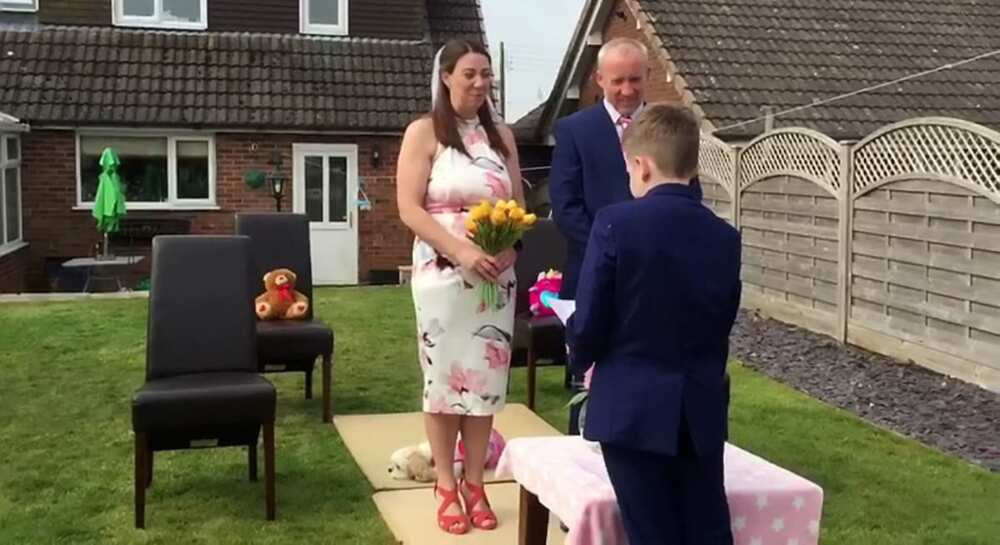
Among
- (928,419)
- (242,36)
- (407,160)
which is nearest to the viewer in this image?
(407,160)

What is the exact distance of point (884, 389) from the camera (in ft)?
26.4

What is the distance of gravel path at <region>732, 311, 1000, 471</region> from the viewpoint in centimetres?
679

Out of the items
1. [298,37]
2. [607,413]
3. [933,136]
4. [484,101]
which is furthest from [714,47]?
[607,413]

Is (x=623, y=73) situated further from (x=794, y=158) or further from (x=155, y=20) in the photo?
(x=155, y=20)

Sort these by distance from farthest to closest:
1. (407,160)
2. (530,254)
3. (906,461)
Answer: (530,254), (906,461), (407,160)

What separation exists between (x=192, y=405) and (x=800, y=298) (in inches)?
278

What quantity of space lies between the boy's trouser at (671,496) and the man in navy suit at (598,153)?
112 centimetres

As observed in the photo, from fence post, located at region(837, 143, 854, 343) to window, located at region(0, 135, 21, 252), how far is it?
414 inches

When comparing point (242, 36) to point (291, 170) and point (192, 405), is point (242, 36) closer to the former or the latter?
point (291, 170)

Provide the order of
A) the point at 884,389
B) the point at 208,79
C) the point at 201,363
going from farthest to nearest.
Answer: the point at 208,79 → the point at 884,389 → the point at 201,363

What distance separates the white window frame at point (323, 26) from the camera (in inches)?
699

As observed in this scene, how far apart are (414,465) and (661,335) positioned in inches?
110

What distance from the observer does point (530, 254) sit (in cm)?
795

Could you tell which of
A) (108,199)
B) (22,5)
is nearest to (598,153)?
(108,199)
